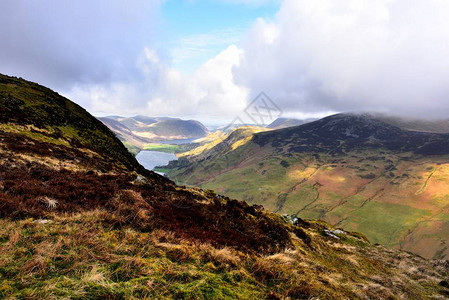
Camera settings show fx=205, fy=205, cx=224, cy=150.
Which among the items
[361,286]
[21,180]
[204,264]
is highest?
[21,180]

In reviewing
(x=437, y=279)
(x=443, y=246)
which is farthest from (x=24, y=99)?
(x=443, y=246)

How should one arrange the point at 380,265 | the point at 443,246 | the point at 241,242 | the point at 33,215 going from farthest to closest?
1. the point at 443,246
2. the point at 380,265
3. the point at 241,242
4. the point at 33,215

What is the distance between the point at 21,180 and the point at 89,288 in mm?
13012

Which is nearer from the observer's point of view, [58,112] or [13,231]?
[13,231]

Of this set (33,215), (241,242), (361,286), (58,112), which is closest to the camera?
(33,215)

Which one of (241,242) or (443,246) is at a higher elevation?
(241,242)

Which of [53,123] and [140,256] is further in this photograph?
[53,123]

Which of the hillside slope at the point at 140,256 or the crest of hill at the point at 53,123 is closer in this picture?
the hillside slope at the point at 140,256

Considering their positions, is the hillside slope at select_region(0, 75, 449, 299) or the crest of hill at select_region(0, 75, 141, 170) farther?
the crest of hill at select_region(0, 75, 141, 170)

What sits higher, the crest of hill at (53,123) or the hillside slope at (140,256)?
the crest of hill at (53,123)

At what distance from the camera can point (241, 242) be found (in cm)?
1207

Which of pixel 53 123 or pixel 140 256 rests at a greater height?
pixel 53 123

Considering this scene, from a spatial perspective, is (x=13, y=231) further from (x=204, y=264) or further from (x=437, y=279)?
(x=437, y=279)

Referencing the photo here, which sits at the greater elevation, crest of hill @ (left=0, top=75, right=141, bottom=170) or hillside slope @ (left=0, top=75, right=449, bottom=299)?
crest of hill @ (left=0, top=75, right=141, bottom=170)
